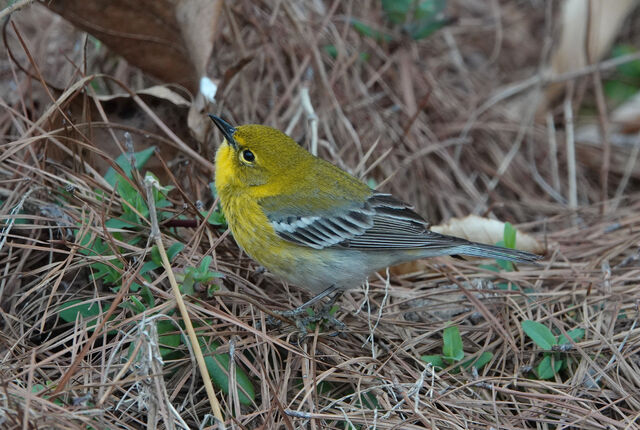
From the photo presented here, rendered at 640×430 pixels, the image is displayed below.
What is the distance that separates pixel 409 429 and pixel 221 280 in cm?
139

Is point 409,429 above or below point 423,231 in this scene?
below

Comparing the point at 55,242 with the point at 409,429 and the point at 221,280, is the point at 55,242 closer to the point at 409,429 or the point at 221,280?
the point at 221,280

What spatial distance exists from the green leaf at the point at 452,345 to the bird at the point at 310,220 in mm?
494

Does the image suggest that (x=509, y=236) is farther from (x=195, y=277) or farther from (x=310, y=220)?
(x=195, y=277)

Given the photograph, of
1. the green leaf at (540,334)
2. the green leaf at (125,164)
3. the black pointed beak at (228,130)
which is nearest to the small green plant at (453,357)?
the green leaf at (540,334)

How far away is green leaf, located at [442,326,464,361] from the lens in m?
3.56

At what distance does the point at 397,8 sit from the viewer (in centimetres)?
612

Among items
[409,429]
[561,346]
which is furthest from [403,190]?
[409,429]

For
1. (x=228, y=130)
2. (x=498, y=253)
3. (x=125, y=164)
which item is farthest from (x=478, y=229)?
(x=125, y=164)

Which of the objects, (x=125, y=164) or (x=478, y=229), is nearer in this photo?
(x=125, y=164)

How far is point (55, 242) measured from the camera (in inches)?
131

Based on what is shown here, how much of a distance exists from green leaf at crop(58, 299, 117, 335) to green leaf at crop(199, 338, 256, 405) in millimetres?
568

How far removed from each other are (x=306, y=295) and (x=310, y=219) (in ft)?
1.88

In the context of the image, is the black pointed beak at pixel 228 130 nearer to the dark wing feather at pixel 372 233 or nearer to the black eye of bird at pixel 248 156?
the black eye of bird at pixel 248 156
